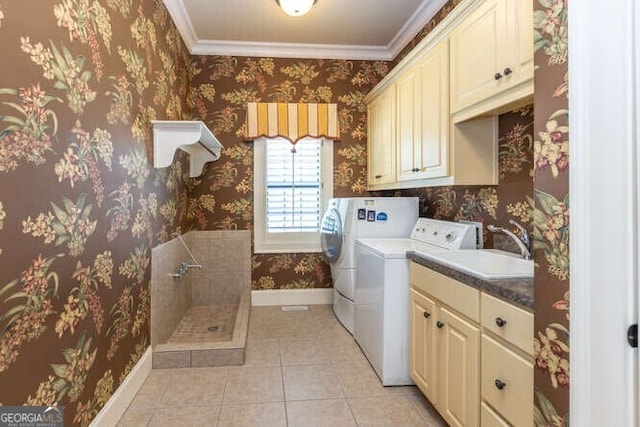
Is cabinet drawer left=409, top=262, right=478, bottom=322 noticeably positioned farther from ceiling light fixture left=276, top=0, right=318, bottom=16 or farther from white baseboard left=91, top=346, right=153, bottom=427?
ceiling light fixture left=276, top=0, right=318, bottom=16

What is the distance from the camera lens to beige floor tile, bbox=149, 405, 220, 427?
1.93 m

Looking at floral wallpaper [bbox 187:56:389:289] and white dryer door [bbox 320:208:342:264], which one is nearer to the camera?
white dryer door [bbox 320:208:342:264]

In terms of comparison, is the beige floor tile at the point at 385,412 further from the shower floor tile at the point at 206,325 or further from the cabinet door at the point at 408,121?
the cabinet door at the point at 408,121

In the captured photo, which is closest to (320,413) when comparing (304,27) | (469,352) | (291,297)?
(469,352)

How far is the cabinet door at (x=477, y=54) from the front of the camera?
1.76m

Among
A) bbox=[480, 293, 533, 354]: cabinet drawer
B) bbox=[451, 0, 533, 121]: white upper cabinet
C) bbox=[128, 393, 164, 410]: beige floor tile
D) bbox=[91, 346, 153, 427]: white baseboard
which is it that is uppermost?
bbox=[451, 0, 533, 121]: white upper cabinet

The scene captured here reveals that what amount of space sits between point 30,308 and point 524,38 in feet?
6.88

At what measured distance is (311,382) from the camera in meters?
2.36

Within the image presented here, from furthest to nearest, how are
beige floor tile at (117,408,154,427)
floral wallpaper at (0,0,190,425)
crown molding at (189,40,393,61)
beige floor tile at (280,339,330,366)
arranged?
crown molding at (189,40,393,61) < beige floor tile at (280,339,330,366) < beige floor tile at (117,408,154,427) < floral wallpaper at (0,0,190,425)

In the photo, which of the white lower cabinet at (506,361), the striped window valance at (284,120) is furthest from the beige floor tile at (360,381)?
the striped window valance at (284,120)

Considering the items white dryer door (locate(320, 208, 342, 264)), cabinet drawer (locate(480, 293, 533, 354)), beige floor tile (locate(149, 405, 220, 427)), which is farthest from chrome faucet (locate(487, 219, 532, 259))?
beige floor tile (locate(149, 405, 220, 427))

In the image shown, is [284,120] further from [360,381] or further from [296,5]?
[360,381]

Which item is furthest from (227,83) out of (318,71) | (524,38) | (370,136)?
(524,38)

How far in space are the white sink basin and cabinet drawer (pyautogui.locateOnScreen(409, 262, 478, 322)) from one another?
0.27ft
